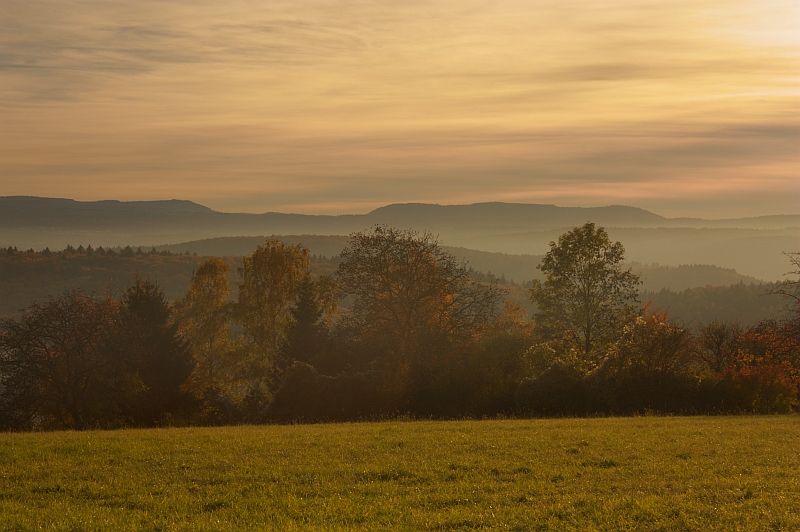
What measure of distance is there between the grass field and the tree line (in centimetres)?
1494

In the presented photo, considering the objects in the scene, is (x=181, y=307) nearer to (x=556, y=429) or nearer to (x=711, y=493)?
(x=556, y=429)

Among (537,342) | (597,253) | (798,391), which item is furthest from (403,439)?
(597,253)

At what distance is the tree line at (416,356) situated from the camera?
123 feet

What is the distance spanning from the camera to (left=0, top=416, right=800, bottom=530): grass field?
1224 cm

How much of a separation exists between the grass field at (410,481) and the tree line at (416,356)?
14.9 meters

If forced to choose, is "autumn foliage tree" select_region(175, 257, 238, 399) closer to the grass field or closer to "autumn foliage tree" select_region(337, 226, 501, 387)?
"autumn foliage tree" select_region(337, 226, 501, 387)

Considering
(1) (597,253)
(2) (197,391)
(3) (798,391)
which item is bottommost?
(2) (197,391)

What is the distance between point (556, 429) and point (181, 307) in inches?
2687

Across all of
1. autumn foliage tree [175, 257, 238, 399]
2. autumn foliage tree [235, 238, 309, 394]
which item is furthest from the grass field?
autumn foliage tree [175, 257, 238, 399]

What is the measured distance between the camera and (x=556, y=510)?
12703 mm

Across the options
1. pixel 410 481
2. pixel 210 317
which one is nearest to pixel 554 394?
pixel 410 481

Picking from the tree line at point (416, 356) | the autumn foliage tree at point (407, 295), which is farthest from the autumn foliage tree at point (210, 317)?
the autumn foliage tree at point (407, 295)

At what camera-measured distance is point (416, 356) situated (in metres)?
46.9

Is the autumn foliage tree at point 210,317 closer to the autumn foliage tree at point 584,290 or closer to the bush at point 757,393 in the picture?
the autumn foliage tree at point 584,290
